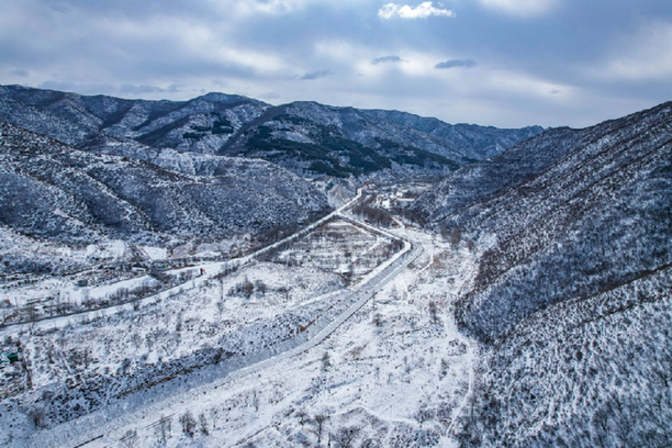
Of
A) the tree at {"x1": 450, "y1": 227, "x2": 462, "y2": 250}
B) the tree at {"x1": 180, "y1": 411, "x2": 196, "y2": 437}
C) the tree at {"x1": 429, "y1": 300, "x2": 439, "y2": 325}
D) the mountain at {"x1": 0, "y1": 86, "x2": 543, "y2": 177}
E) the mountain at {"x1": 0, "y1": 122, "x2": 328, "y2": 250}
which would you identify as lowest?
the tree at {"x1": 180, "y1": 411, "x2": 196, "y2": 437}

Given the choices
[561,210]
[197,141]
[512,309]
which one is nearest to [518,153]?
[561,210]

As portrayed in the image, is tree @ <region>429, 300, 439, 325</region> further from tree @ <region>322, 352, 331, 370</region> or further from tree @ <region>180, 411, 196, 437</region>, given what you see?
tree @ <region>180, 411, 196, 437</region>

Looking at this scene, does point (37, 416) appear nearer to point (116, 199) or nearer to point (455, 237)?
point (116, 199)

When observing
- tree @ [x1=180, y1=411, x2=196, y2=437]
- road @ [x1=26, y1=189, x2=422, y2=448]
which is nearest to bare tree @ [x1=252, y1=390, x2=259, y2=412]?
road @ [x1=26, y1=189, x2=422, y2=448]

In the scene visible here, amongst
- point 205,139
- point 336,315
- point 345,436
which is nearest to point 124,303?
point 336,315

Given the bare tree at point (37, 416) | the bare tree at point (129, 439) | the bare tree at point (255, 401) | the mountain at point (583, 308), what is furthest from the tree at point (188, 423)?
the mountain at point (583, 308)

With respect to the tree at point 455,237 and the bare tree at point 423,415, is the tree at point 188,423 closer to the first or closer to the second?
the bare tree at point 423,415
